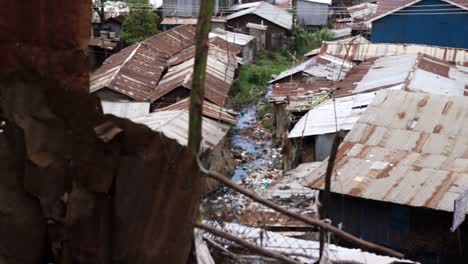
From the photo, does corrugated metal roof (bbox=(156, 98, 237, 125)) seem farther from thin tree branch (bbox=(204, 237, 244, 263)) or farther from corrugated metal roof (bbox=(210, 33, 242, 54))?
thin tree branch (bbox=(204, 237, 244, 263))

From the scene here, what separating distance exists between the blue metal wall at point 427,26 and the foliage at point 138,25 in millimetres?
8339

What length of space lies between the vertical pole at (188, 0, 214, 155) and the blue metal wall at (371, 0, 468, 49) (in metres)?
20.3

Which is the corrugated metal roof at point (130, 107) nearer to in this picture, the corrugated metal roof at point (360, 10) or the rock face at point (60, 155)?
the rock face at point (60, 155)

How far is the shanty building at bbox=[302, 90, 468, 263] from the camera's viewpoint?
295 inches

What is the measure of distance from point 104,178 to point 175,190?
385 mm

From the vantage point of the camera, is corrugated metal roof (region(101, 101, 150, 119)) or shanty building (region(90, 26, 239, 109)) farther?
shanty building (region(90, 26, 239, 109))

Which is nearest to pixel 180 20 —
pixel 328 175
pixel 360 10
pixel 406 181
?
pixel 360 10

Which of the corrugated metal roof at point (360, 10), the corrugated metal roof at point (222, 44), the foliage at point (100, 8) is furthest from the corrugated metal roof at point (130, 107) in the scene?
the corrugated metal roof at point (360, 10)

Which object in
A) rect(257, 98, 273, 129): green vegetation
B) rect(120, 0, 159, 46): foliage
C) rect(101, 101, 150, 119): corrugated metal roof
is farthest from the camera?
rect(120, 0, 159, 46): foliage

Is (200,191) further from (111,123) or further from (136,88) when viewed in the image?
(136,88)

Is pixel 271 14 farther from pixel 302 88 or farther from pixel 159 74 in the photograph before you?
pixel 302 88

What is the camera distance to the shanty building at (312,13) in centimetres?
2919

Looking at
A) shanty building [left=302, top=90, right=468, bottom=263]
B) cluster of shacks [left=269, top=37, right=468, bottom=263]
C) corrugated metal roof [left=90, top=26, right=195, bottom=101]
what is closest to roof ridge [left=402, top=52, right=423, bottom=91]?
cluster of shacks [left=269, top=37, right=468, bottom=263]

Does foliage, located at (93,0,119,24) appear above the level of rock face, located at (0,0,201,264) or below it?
below
